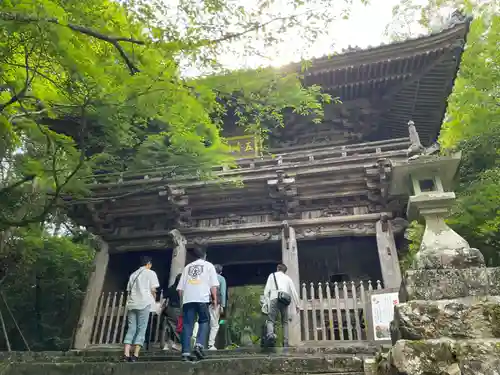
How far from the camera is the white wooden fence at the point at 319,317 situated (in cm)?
722

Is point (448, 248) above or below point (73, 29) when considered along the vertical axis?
below

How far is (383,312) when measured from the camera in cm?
646

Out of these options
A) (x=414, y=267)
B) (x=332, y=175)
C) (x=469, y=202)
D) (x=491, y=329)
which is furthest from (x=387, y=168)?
(x=491, y=329)

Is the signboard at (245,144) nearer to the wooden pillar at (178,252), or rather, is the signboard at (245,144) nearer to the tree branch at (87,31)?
the wooden pillar at (178,252)

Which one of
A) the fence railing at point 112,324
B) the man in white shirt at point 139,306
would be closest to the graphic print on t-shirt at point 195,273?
the man in white shirt at point 139,306

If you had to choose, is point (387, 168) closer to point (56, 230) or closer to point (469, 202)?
point (469, 202)

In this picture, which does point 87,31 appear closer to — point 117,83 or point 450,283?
point 117,83

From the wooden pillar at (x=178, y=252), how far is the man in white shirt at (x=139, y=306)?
9.68ft

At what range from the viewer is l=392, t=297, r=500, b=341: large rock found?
299 cm

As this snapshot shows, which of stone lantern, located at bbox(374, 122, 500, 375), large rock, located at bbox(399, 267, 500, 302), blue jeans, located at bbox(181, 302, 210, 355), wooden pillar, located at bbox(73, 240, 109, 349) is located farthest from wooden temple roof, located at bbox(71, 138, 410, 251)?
large rock, located at bbox(399, 267, 500, 302)

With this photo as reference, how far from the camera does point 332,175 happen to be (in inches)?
341

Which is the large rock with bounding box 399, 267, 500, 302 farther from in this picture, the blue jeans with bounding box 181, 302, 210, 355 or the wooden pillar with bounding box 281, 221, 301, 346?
the wooden pillar with bounding box 281, 221, 301, 346

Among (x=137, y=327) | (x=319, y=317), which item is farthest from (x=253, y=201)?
(x=137, y=327)

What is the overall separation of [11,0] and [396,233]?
7839mm
